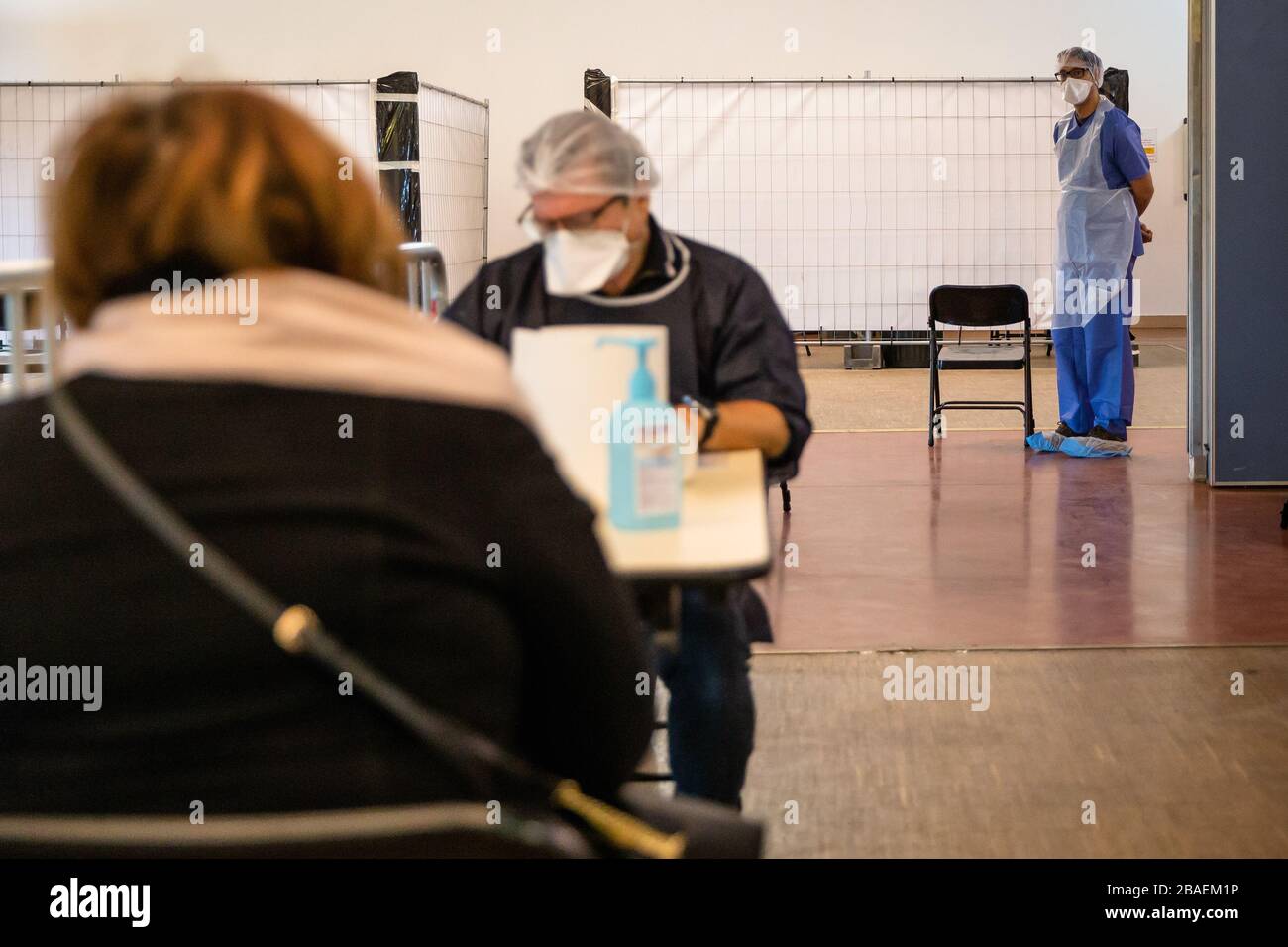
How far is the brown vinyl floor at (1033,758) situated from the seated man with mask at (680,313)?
34cm

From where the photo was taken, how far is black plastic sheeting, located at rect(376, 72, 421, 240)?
752 cm

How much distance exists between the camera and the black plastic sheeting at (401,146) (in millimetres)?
7520

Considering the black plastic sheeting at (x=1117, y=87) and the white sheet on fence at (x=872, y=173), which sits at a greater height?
the black plastic sheeting at (x=1117, y=87)

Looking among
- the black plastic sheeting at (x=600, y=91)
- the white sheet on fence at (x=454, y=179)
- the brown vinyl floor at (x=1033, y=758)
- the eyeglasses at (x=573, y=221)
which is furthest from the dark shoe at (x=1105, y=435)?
the eyeglasses at (x=573, y=221)

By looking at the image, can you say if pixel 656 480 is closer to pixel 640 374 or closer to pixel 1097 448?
pixel 640 374

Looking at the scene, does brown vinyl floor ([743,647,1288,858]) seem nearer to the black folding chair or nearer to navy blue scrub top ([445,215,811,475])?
navy blue scrub top ([445,215,811,475])

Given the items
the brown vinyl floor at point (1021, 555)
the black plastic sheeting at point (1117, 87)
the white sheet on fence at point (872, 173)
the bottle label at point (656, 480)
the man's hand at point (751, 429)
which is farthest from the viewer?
the white sheet on fence at point (872, 173)

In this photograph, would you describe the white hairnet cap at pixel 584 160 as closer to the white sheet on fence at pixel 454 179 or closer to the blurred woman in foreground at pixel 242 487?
the blurred woman in foreground at pixel 242 487

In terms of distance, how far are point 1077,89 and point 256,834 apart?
19.7ft

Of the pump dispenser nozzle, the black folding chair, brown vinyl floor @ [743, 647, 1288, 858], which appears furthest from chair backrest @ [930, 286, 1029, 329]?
the pump dispenser nozzle

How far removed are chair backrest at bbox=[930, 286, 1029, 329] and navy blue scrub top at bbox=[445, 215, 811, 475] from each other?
175 inches

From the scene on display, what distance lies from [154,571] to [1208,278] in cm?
521

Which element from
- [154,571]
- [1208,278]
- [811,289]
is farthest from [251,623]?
[811,289]

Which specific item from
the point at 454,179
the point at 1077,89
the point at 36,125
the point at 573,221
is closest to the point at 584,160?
the point at 573,221
